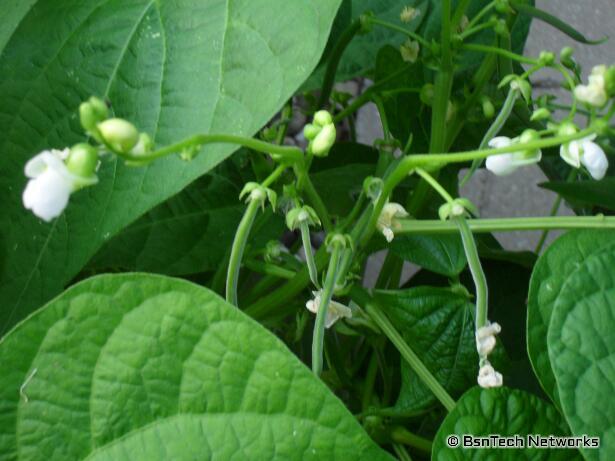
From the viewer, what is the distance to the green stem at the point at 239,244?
34 centimetres

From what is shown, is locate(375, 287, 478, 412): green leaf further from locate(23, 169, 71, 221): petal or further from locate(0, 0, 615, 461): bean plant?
locate(23, 169, 71, 221): petal

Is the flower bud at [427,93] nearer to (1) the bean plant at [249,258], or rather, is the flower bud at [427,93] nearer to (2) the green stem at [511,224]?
(1) the bean plant at [249,258]

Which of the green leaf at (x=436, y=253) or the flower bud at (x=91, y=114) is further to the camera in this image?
the green leaf at (x=436, y=253)

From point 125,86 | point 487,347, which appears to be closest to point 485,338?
point 487,347

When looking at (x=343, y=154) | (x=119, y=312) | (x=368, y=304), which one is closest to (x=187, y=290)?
(x=119, y=312)

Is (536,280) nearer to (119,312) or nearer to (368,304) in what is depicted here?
(368,304)

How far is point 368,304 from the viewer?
0.44 m

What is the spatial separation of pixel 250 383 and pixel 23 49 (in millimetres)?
224

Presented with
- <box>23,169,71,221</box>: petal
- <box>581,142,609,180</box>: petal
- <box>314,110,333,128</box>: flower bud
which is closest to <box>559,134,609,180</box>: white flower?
<box>581,142,609,180</box>: petal

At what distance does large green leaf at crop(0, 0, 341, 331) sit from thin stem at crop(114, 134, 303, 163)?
41 mm

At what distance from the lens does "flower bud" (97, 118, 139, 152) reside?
10.4 inches

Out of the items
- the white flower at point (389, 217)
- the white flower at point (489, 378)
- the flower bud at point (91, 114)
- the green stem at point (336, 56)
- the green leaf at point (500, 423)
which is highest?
the green stem at point (336, 56)

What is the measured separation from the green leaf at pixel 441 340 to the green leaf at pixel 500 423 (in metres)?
0.08

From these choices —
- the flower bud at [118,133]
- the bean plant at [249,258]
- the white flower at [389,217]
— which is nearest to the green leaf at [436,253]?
the bean plant at [249,258]
